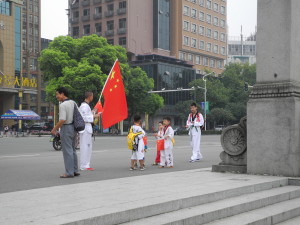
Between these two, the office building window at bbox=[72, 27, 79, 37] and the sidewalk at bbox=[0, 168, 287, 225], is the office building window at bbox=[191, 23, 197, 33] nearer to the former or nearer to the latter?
the office building window at bbox=[72, 27, 79, 37]

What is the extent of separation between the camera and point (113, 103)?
12.1 metres

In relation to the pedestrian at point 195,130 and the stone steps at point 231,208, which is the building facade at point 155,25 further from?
the stone steps at point 231,208

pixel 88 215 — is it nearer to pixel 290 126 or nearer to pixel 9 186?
pixel 9 186

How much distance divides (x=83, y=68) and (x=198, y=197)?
41720 millimetres

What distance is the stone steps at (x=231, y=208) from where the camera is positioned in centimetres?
513

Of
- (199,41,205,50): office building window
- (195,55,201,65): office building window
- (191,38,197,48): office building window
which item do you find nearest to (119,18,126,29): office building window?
(191,38,197,48): office building window

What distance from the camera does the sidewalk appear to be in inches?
A: 183

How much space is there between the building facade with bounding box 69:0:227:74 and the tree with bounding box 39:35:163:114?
2524 centimetres

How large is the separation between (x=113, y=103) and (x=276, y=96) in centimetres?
485

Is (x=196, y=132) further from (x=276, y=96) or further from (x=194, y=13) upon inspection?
(x=194, y=13)

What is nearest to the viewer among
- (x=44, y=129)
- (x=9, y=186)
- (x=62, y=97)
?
(x=9, y=186)

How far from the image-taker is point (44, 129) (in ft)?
198

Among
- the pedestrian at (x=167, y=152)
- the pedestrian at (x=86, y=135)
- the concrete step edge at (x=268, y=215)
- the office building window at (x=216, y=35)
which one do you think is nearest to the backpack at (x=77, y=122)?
the pedestrian at (x=86, y=135)

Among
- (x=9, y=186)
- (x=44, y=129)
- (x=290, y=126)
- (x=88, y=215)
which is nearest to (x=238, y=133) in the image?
(x=290, y=126)
